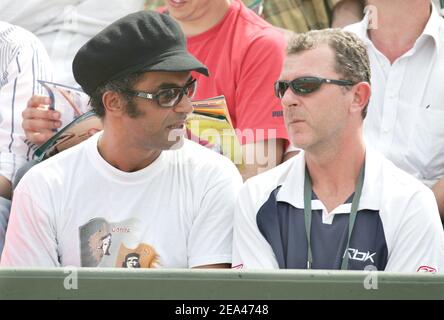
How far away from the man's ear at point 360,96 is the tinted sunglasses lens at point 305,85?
0.13 metres

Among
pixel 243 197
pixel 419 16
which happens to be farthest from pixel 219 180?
pixel 419 16

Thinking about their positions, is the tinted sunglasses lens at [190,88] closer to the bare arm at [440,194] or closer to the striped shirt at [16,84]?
the striped shirt at [16,84]

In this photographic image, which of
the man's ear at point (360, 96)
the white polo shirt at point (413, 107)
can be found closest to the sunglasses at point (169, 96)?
the man's ear at point (360, 96)

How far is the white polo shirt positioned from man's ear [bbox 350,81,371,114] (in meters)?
0.49

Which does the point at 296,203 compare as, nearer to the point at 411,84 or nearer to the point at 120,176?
the point at 120,176

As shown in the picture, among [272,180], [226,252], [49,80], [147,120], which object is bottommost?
[226,252]

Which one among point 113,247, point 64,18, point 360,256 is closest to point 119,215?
point 113,247

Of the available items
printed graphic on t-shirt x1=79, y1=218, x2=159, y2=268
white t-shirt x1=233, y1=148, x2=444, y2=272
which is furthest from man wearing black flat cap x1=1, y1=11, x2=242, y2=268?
white t-shirt x1=233, y1=148, x2=444, y2=272

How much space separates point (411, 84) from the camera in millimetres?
3350

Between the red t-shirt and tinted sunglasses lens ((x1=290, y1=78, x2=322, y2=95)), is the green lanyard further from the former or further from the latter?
the red t-shirt

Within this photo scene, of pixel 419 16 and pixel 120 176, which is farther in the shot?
pixel 419 16

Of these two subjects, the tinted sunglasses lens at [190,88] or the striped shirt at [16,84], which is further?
the striped shirt at [16,84]

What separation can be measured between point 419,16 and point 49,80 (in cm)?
139

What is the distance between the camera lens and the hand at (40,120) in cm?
325
